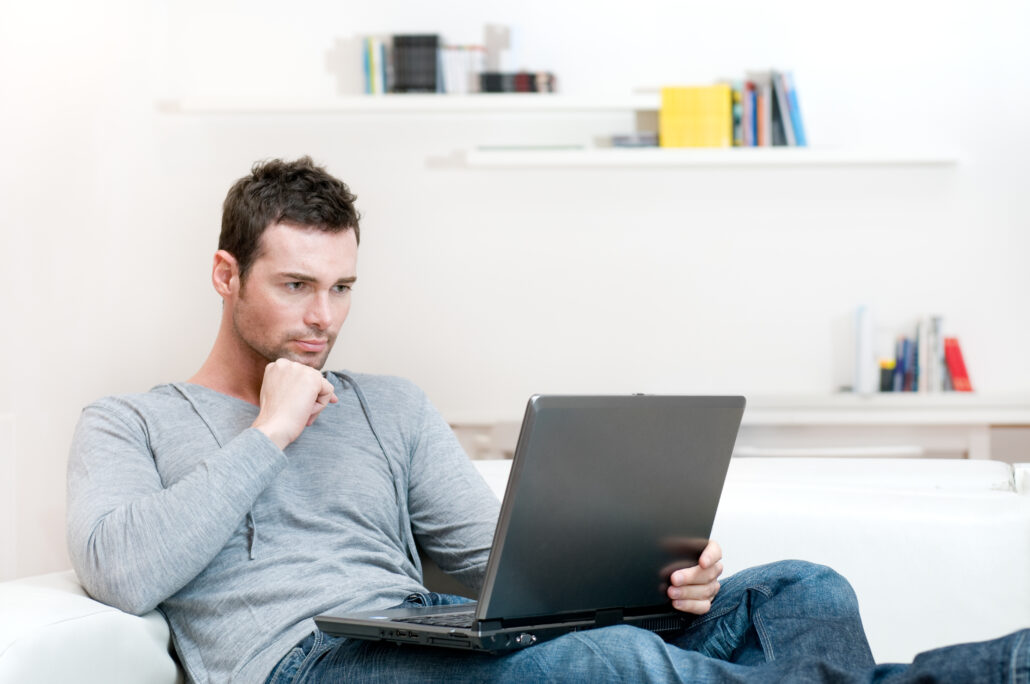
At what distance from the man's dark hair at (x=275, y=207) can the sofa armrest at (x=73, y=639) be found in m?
0.53

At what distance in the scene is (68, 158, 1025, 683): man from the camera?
1.14 meters

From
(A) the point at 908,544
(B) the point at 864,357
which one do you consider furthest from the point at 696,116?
(A) the point at 908,544

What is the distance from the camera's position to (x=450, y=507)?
1588 mm

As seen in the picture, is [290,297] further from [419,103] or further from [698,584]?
[419,103]

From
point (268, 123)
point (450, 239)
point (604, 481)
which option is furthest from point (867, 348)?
point (604, 481)

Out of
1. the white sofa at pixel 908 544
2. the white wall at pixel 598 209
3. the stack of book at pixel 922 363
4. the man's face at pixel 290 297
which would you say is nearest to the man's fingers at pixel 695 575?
the white sofa at pixel 908 544

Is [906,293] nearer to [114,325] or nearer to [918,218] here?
[918,218]

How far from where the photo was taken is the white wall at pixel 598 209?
324 centimetres

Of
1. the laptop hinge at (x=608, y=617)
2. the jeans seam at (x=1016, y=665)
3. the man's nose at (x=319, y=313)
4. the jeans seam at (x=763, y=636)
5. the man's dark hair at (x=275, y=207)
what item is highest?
the man's dark hair at (x=275, y=207)

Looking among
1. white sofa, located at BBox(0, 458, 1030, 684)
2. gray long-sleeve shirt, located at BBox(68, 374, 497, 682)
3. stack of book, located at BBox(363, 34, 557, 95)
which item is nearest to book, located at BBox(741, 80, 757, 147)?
stack of book, located at BBox(363, 34, 557, 95)

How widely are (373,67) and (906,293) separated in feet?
6.13

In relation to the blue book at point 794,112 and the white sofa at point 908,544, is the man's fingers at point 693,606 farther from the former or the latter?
the blue book at point 794,112

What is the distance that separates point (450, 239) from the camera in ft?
10.8

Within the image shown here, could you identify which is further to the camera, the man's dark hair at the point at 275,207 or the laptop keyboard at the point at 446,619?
the man's dark hair at the point at 275,207
